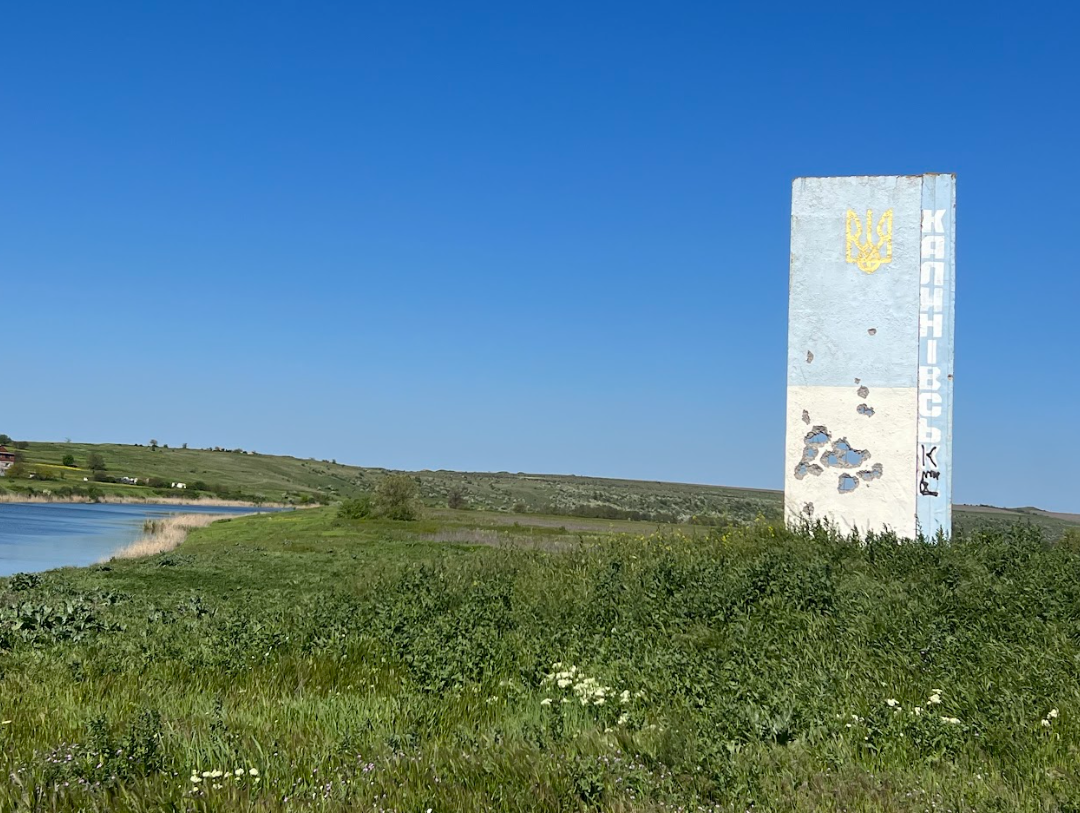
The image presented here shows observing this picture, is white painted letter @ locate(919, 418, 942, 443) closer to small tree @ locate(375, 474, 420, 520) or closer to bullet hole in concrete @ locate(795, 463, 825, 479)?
bullet hole in concrete @ locate(795, 463, 825, 479)

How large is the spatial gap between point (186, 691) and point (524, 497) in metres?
84.6

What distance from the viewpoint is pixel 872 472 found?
48.0 feet

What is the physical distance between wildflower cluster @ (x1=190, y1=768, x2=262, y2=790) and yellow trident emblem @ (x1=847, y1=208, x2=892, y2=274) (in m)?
13.2

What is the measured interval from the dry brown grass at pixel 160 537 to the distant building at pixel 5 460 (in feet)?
194

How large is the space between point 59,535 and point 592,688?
50.5 meters

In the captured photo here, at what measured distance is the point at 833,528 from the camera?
14156 millimetres

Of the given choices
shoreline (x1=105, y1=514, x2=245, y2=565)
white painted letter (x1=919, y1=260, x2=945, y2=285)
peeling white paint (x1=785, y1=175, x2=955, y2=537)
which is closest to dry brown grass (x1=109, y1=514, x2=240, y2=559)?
shoreline (x1=105, y1=514, x2=245, y2=565)

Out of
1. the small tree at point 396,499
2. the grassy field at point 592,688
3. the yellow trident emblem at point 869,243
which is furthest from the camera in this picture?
the small tree at point 396,499

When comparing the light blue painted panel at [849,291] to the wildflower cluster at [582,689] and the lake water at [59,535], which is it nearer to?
the wildflower cluster at [582,689]

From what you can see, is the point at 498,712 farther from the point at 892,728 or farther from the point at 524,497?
the point at 524,497

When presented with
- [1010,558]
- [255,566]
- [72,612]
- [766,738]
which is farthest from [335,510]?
[766,738]

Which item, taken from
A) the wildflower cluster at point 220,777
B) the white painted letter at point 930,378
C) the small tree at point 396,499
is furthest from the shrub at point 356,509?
the wildflower cluster at point 220,777

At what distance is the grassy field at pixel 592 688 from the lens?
4.71 meters

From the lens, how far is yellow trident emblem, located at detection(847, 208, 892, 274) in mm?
14836
